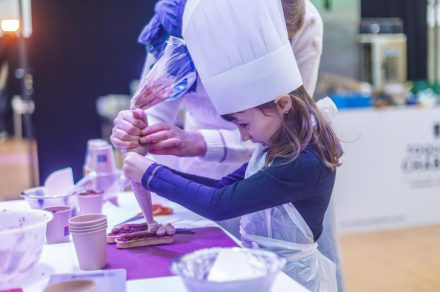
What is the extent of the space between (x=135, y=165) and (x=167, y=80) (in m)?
0.24

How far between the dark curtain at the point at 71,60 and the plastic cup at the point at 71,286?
3004 mm

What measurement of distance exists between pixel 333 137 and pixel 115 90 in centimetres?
443

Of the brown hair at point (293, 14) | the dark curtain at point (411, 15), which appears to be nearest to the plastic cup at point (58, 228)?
the brown hair at point (293, 14)

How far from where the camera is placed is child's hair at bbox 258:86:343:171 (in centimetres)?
116

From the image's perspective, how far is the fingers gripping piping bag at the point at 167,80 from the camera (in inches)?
51.7

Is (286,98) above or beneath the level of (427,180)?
above

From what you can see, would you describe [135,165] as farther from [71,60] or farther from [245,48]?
[71,60]

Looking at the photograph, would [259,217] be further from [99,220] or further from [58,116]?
[58,116]

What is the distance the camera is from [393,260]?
3.40 meters

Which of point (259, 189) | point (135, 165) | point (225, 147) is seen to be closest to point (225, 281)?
point (259, 189)

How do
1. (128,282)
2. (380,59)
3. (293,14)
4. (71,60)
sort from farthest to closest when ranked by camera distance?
(380,59)
(71,60)
(293,14)
(128,282)

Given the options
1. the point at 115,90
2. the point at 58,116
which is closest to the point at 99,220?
the point at 58,116

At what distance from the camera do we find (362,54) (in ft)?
25.3

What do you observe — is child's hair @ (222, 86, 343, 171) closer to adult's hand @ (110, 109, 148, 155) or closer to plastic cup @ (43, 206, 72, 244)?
adult's hand @ (110, 109, 148, 155)
